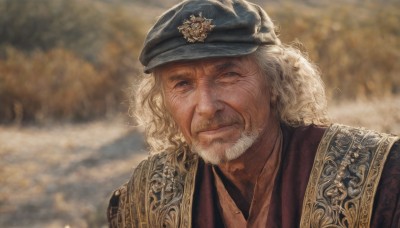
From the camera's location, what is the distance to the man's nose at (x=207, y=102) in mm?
3350

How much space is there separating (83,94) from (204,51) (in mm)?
8270

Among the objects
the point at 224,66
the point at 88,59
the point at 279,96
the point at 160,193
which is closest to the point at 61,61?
the point at 88,59

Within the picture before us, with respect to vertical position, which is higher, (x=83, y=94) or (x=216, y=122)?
(x=83, y=94)

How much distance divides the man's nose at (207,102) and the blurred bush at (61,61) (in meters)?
7.32

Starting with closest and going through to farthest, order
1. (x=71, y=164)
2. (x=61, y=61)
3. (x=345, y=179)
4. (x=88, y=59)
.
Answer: (x=345, y=179)
(x=71, y=164)
(x=61, y=61)
(x=88, y=59)

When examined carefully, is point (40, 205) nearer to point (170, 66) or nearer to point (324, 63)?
point (170, 66)

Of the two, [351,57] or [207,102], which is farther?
[351,57]

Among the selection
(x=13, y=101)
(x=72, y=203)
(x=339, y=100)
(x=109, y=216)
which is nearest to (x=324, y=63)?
(x=339, y=100)

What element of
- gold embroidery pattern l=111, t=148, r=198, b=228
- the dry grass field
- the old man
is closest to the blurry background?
the dry grass field

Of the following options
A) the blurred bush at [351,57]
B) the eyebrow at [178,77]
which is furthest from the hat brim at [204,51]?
the blurred bush at [351,57]

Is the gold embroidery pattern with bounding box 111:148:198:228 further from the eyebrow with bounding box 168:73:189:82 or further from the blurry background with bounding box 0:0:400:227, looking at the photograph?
the blurry background with bounding box 0:0:400:227

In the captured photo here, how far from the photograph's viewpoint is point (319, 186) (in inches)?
132

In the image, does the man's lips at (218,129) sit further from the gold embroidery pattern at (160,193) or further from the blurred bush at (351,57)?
the blurred bush at (351,57)

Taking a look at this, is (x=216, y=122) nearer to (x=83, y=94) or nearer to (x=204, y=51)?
(x=204, y=51)
